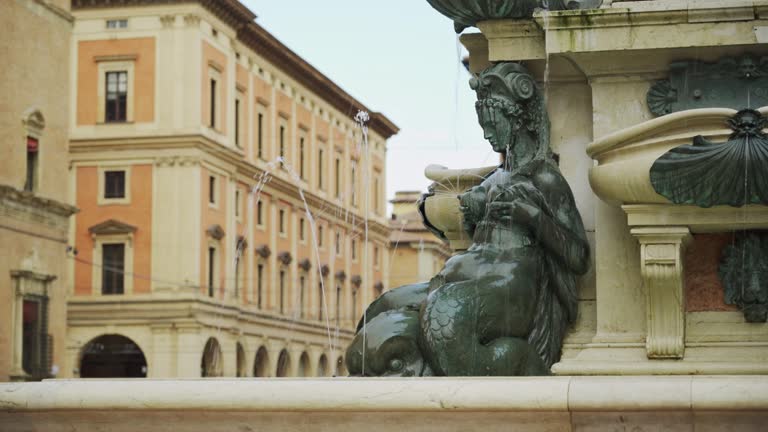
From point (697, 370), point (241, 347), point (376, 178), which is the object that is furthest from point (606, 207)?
point (376, 178)

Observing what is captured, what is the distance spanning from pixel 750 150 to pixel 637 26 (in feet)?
2.27

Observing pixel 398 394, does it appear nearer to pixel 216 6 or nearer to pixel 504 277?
pixel 504 277

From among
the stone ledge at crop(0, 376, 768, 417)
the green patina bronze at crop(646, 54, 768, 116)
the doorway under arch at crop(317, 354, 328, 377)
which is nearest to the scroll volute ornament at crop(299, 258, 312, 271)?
the doorway under arch at crop(317, 354, 328, 377)

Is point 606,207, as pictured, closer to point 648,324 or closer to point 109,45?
point 648,324

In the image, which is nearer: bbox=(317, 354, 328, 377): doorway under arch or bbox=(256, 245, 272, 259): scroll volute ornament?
bbox=(256, 245, 272, 259): scroll volute ornament

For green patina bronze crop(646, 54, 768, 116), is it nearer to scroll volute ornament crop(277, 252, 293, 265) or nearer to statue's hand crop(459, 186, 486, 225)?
statue's hand crop(459, 186, 486, 225)

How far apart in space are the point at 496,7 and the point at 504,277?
3.48ft

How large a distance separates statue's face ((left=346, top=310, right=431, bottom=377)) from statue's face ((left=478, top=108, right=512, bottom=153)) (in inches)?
27.9

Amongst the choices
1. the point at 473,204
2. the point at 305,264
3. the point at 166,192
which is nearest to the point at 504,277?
the point at 473,204

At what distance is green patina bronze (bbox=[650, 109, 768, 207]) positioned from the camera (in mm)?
5543

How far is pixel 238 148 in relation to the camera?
5706 centimetres

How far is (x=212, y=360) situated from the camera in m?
54.5

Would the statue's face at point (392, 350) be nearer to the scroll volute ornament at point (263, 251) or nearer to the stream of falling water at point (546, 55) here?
the stream of falling water at point (546, 55)

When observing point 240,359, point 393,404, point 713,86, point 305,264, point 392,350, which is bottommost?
point 393,404
